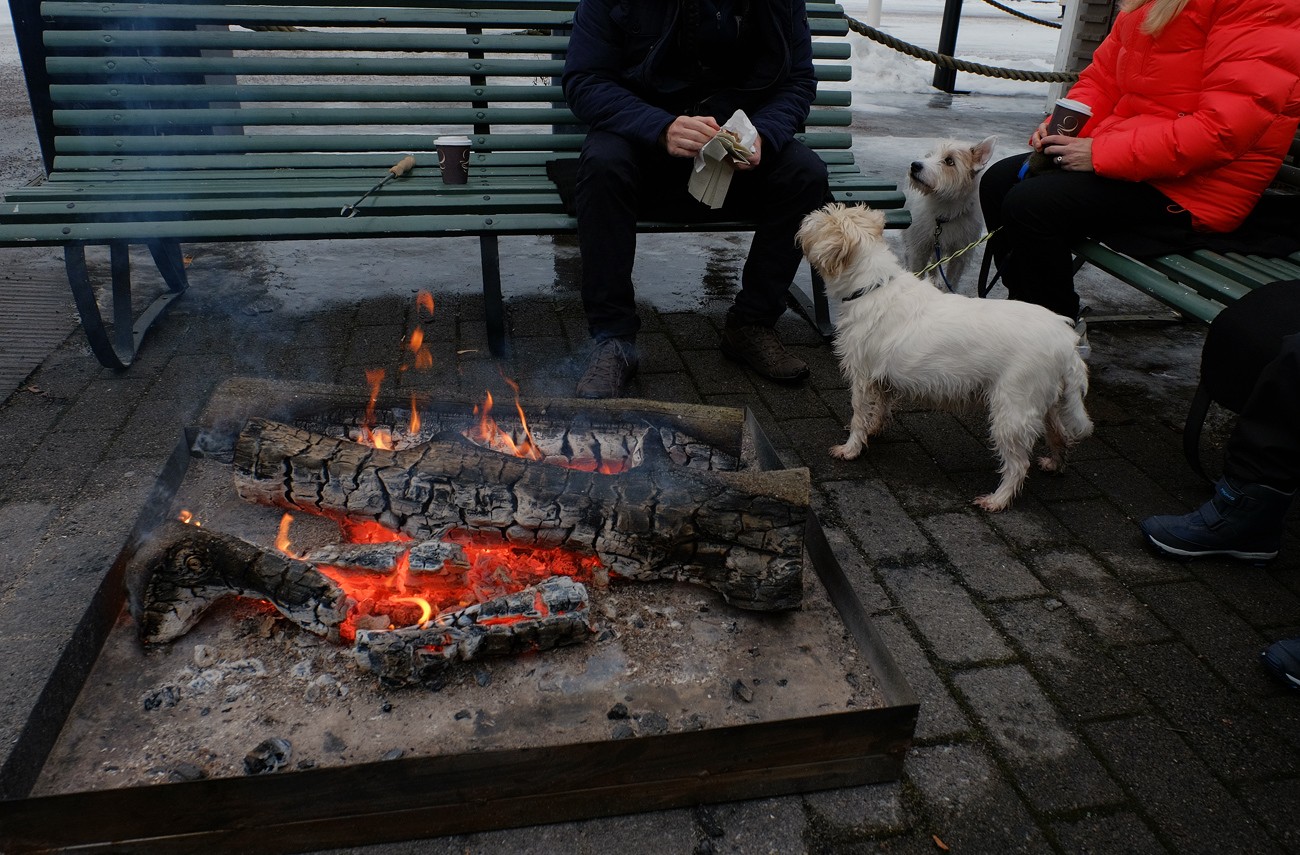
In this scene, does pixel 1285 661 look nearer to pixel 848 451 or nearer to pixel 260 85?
pixel 848 451

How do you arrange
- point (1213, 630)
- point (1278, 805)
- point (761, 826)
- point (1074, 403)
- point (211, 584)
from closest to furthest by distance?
1. point (761, 826)
2. point (1278, 805)
3. point (211, 584)
4. point (1213, 630)
5. point (1074, 403)

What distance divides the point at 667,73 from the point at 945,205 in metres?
1.76

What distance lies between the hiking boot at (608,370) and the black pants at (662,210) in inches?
3.2

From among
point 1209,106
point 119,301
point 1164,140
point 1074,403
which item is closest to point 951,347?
point 1074,403

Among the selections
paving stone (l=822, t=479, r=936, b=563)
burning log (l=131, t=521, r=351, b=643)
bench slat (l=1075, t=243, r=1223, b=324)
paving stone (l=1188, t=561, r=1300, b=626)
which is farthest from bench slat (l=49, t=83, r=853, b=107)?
paving stone (l=1188, t=561, r=1300, b=626)

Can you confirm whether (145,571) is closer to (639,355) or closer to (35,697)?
(35,697)

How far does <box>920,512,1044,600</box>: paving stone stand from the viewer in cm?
289

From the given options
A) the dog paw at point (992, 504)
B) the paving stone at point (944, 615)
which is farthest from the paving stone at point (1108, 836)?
the dog paw at point (992, 504)

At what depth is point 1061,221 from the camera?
3.79 m

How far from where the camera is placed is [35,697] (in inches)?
88.0

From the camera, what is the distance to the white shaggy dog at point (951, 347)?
312 centimetres

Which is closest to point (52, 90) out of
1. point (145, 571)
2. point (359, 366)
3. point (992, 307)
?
point (359, 366)

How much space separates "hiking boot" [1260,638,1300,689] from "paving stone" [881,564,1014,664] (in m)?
0.74

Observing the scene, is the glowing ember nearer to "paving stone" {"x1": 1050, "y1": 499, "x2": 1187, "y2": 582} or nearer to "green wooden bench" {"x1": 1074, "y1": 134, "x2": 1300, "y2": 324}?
"paving stone" {"x1": 1050, "y1": 499, "x2": 1187, "y2": 582}
